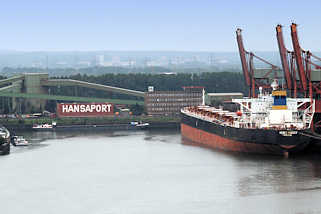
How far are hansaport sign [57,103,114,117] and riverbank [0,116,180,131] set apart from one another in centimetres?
139

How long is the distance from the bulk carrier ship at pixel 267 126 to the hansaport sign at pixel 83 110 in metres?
23.7

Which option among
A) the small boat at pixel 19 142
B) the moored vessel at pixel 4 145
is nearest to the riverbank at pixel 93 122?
the small boat at pixel 19 142

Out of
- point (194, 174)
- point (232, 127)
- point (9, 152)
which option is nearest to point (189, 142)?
point (232, 127)

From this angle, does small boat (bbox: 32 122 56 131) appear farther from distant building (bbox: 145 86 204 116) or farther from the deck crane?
the deck crane

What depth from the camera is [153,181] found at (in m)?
36.1

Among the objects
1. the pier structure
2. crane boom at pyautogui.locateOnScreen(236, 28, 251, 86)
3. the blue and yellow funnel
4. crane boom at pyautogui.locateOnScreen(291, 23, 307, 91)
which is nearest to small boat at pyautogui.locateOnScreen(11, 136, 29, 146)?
crane boom at pyautogui.locateOnScreen(236, 28, 251, 86)

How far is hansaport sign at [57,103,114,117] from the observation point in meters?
72.7

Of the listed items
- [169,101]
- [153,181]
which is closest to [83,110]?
[169,101]

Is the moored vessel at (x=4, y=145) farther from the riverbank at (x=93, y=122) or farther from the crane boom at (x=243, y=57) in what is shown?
the riverbank at (x=93, y=122)

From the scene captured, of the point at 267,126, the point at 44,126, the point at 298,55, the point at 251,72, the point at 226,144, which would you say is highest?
the point at 298,55

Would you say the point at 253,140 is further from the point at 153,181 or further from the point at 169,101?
the point at 169,101

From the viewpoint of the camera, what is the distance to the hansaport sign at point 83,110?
238ft

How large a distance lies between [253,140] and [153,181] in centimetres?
856

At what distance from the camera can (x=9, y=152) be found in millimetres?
47344
